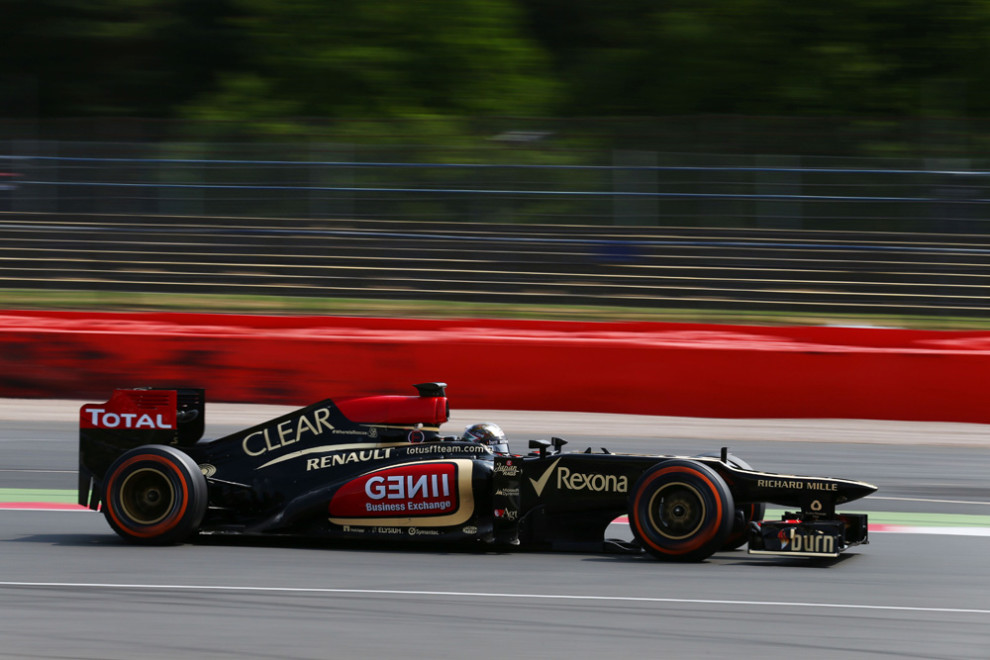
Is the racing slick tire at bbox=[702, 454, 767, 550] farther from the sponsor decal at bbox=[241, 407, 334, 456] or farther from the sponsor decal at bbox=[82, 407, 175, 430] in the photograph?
the sponsor decal at bbox=[82, 407, 175, 430]

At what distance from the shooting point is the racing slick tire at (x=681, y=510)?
590 centimetres

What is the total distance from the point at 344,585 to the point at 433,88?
84.2ft

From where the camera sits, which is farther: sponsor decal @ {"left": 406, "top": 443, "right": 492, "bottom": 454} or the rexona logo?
sponsor decal @ {"left": 406, "top": 443, "right": 492, "bottom": 454}

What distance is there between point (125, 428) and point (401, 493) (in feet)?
5.14

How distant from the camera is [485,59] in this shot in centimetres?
3108

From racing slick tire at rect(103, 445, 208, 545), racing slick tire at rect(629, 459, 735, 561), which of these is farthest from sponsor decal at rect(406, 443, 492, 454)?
racing slick tire at rect(103, 445, 208, 545)

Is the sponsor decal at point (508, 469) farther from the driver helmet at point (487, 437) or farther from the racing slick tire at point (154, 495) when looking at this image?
the racing slick tire at point (154, 495)

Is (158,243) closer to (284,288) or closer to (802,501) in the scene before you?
(284,288)

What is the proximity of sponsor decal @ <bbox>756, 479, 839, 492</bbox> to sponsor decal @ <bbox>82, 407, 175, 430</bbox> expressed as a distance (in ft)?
10.0

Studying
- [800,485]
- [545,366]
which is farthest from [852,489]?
[545,366]

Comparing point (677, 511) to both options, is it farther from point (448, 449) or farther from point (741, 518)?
point (448, 449)

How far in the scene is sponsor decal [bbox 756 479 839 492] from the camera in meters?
5.95

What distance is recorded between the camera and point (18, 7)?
36.1m

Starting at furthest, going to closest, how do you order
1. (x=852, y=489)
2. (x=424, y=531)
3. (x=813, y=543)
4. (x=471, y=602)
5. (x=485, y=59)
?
(x=485, y=59), (x=424, y=531), (x=813, y=543), (x=852, y=489), (x=471, y=602)
